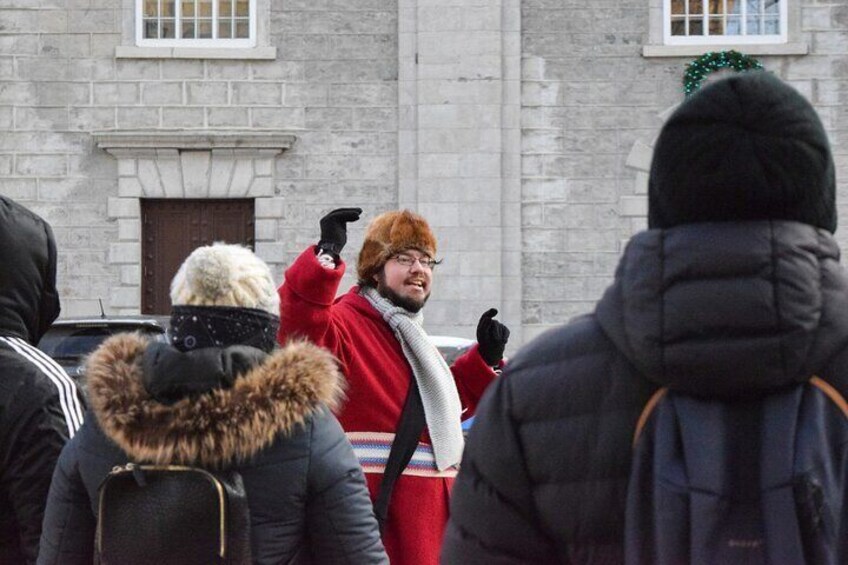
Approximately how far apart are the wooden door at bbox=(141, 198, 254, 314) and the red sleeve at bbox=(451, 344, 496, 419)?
35.2 ft

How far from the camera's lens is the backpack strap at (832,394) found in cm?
206

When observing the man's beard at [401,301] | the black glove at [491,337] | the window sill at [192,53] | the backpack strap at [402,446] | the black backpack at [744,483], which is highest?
the window sill at [192,53]

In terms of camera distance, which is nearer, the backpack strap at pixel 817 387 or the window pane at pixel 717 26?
the backpack strap at pixel 817 387

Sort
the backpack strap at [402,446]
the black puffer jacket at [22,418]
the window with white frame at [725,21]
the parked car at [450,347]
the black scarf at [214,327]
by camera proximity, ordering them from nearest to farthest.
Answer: the black scarf at [214,327], the black puffer jacket at [22,418], the backpack strap at [402,446], the parked car at [450,347], the window with white frame at [725,21]

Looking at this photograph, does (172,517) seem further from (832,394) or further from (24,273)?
(832,394)

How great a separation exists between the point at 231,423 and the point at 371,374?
1.84 m

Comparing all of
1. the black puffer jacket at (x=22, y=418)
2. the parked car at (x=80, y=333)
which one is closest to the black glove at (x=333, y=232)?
the black puffer jacket at (x=22, y=418)

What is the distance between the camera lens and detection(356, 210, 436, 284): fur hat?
5.16 metres

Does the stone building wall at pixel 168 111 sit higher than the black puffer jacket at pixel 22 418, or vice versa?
the stone building wall at pixel 168 111

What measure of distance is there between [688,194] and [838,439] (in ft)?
1.39

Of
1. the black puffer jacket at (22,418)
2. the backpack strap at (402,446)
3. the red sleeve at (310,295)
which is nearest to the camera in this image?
the black puffer jacket at (22,418)

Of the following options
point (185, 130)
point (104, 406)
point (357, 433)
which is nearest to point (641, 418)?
point (104, 406)

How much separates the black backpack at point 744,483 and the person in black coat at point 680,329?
4cm

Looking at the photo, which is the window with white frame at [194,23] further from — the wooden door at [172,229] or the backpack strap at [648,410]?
the backpack strap at [648,410]
